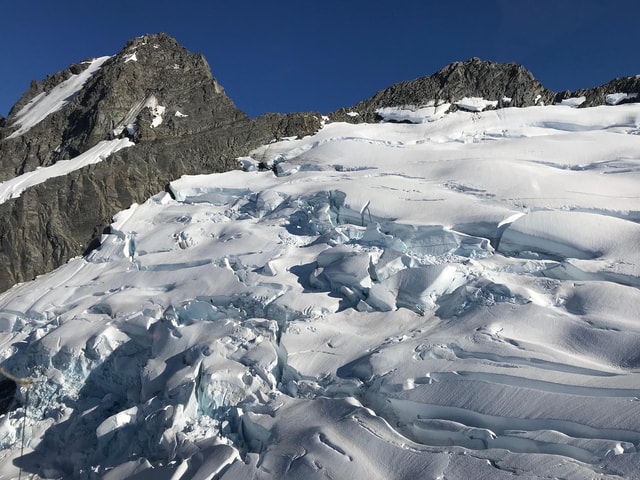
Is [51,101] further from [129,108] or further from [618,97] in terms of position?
[618,97]

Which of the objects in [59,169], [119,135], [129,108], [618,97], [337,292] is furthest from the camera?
[129,108]

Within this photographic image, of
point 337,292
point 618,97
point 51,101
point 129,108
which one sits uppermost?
point 51,101

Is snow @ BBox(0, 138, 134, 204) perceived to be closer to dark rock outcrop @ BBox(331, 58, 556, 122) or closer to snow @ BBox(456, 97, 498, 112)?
dark rock outcrop @ BBox(331, 58, 556, 122)

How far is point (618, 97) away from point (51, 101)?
22.9 meters

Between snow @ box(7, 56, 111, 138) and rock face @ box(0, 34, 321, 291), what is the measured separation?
28 centimetres

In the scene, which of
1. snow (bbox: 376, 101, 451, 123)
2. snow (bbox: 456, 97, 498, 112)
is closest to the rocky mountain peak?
snow (bbox: 376, 101, 451, 123)

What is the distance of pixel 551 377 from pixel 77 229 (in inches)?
571

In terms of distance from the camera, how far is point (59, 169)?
2056 centimetres

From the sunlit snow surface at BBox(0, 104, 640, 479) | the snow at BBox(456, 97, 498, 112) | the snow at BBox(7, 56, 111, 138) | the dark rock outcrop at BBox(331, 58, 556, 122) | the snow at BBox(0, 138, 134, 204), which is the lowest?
the sunlit snow surface at BBox(0, 104, 640, 479)

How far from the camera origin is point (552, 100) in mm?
20281

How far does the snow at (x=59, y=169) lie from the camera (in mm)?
19875

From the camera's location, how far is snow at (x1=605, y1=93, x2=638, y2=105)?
61.8ft

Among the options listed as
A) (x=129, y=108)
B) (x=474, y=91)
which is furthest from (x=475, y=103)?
(x=129, y=108)

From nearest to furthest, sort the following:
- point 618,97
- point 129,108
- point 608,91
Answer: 1. point 618,97
2. point 608,91
3. point 129,108
